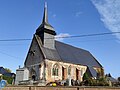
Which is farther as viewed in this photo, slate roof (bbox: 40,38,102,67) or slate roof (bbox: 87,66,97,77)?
slate roof (bbox: 87,66,97,77)

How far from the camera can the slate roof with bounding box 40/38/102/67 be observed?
4296cm

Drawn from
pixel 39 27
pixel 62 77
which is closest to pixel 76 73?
pixel 62 77

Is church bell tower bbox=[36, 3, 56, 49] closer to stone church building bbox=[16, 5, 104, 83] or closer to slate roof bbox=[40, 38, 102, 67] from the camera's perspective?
stone church building bbox=[16, 5, 104, 83]

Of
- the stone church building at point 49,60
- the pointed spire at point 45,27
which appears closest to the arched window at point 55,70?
the stone church building at point 49,60

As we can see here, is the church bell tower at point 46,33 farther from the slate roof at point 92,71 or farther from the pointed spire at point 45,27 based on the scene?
the slate roof at point 92,71

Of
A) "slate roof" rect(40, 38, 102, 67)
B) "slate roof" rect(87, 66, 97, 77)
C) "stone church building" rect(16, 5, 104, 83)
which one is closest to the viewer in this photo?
"stone church building" rect(16, 5, 104, 83)

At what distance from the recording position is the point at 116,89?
19375 mm

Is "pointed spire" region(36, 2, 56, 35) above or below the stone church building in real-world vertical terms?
above

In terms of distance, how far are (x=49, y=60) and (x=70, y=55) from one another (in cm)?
950

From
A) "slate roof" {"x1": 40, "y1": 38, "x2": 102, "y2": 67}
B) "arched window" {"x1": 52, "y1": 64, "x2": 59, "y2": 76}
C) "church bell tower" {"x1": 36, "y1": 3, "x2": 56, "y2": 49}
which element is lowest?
"arched window" {"x1": 52, "y1": 64, "x2": 59, "y2": 76}

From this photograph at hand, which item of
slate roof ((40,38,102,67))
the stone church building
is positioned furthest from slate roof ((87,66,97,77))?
slate roof ((40,38,102,67))

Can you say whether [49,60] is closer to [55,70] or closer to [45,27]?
[55,70]

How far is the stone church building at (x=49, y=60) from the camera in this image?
133ft

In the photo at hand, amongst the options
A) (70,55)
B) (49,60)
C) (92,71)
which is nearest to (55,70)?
(49,60)
